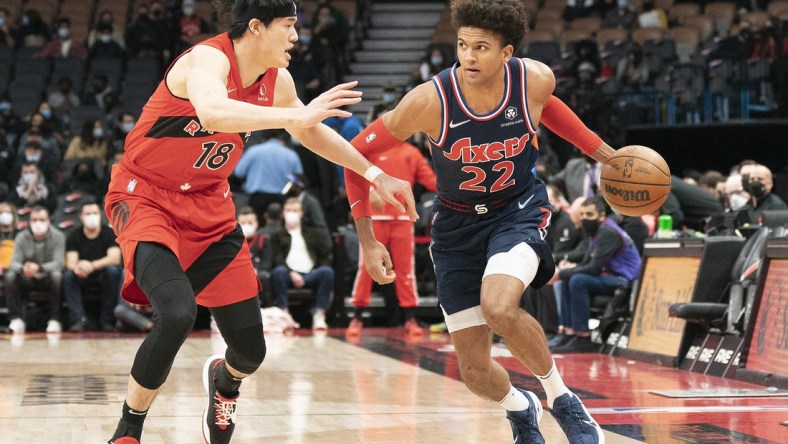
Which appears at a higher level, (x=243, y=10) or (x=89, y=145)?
(x=243, y=10)

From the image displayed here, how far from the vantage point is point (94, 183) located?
1393 cm

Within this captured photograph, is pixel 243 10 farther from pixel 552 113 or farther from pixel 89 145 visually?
pixel 89 145

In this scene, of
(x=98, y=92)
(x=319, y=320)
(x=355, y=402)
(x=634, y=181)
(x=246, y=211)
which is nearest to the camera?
(x=634, y=181)

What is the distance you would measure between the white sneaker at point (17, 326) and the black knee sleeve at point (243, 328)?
7659 mm

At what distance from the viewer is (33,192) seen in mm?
13172

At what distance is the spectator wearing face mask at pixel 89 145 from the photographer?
14.6 meters

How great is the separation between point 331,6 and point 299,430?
13635 mm

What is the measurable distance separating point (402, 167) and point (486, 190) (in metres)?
6.23

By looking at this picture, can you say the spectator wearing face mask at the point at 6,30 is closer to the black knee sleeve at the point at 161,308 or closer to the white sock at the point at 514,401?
the black knee sleeve at the point at 161,308

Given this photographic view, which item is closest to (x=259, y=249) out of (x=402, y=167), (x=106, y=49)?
(x=402, y=167)

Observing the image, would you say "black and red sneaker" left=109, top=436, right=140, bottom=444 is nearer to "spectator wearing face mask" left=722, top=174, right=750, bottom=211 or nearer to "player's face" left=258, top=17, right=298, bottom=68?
"player's face" left=258, top=17, right=298, bottom=68

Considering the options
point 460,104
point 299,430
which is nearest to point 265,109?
point 460,104

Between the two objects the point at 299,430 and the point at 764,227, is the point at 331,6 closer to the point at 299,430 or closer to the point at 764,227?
the point at 764,227

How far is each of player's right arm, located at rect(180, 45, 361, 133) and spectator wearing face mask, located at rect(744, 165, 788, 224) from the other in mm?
5559
